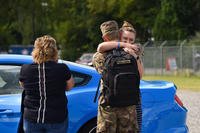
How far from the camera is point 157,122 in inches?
280

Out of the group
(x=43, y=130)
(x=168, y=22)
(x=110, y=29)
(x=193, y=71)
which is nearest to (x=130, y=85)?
(x=110, y=29)

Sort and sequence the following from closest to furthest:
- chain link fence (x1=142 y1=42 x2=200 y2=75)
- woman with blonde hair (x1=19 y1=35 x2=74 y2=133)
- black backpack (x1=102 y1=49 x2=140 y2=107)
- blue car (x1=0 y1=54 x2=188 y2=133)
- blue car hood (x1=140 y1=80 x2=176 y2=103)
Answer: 1. woman with blonde hair (x1=19 y1=35 x2=74 y2=133)
2. black backpack (x1=102 y1=49 x2=140 y2=107)
3. blue car (x1=0 y1=54 x2=188 y2=133)
4. blue car hood (x1=140 y1=80 x2=176 y2=103)
5. chain link fence (x1=142 y1=42 x2=200 y2=75)

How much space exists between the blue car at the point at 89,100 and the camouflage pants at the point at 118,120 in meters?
1.07

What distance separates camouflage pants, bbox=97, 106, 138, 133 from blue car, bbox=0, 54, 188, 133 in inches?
42.0

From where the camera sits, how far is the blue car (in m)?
6.96

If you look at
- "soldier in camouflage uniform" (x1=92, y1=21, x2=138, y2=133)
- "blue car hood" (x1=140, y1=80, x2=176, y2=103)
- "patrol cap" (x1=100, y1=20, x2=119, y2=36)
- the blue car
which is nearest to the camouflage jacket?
"soldier in camouflage uniform" (x1=92, y1=21, x2=138, y2=133)

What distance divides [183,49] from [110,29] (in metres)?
32.9

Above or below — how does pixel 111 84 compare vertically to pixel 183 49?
above

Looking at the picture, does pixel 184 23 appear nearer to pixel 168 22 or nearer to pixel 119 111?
pixel 168 22

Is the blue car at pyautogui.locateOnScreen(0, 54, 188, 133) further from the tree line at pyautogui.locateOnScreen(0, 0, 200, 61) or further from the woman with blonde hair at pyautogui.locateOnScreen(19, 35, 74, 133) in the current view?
the tree line at pyautogui.locateOnScreen(0, 0, 200, 61)

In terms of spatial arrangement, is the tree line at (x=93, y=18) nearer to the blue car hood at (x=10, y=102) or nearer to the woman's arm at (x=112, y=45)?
the blue car hood at (x=10, y=102)

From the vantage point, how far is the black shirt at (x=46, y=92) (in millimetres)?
5570

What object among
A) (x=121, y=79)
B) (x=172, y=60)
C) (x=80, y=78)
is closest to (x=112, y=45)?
(x=121, y=79)

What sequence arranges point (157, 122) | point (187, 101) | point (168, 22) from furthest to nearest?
point (168, 22)
point (187, 101)
point (157, 122)
